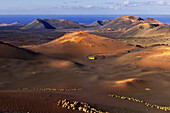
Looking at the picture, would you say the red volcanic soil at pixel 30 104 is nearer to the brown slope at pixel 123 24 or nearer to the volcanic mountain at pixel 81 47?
the volcanic mountain at pixel 81 47

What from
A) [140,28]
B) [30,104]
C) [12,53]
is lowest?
[140,28]

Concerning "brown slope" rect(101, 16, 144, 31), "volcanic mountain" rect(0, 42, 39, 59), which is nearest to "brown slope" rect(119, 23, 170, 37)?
"brown slope" rect(101, 16, 144, 31)

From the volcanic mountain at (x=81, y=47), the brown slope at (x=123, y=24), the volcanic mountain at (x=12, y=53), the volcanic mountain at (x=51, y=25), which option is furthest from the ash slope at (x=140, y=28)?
the volcanic mountain at (x=12, y=53)

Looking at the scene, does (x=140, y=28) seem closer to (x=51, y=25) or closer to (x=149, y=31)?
(x=149, y=31)

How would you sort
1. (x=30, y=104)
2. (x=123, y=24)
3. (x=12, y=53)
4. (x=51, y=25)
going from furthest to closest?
(x=51, y=25) < (x=123, y=24) < (x=12, y=53) < (x=30, y=104)

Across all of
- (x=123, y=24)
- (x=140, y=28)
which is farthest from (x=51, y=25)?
(x=140, y=28)

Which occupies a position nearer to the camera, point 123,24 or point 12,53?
point 12,53

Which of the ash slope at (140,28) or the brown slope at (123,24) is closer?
the ash slope at (140,28)

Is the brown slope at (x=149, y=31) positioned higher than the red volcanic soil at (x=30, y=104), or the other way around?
the red volcanic soil at (x=30, y=104)

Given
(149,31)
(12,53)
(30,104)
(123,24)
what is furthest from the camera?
(123,24)

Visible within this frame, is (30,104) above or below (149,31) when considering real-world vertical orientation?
above
